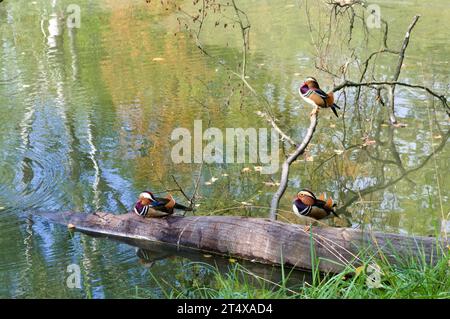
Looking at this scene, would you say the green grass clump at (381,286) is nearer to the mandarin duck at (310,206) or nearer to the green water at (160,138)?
the green water at (160,138)

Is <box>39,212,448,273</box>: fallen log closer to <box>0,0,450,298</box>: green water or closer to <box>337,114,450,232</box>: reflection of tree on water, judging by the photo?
<box>0,0,450,298</box>: green water

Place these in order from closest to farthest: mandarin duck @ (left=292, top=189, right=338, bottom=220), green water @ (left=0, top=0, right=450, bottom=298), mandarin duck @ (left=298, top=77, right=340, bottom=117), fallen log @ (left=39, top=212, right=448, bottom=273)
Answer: fallen log @ (left=39, top=212, right=448, bottom=273)
mandarin duck @ (left=292, top=189, right=338, bottom=220)
green water @ (left=0, top=0, right=450, bottom=298)
mandarin duck @ (left=298, top=77, right=340, bottom=117)

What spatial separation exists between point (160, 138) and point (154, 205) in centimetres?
291

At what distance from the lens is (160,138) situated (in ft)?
28.7

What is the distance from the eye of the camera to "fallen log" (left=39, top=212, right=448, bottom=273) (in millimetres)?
5047

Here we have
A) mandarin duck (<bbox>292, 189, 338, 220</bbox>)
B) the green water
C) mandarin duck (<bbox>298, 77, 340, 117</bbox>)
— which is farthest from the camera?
mandarin duck (<bbox>298, 77, 340, 117</bbox>)

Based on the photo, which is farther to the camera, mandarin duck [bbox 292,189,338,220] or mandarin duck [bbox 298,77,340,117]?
mandarin duck [bbox 298,77,340,117]

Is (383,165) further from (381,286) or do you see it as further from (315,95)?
(381,286)

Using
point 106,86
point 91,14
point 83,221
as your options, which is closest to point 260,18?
point 91,14

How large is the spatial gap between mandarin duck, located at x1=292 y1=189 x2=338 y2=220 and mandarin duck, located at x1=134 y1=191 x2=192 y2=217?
1056 millimetres

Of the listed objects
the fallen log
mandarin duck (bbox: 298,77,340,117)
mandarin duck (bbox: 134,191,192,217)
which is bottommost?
the fallen log

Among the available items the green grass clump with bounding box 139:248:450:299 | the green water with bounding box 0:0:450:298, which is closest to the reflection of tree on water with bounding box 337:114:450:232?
the green water with bounding box 0:0:450:298
